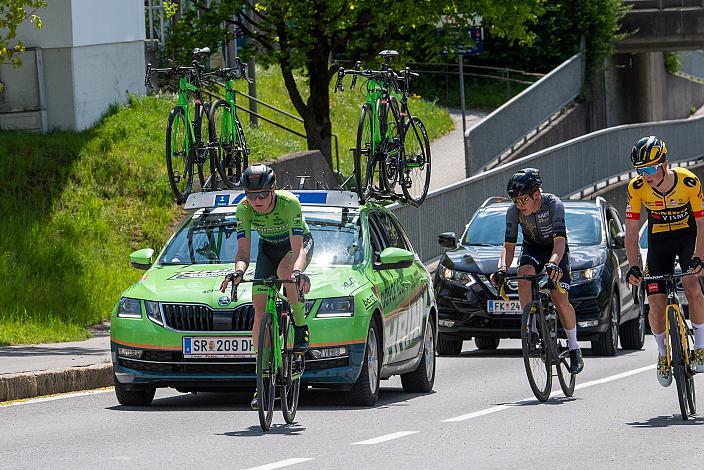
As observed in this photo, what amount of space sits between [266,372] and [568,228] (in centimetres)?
961

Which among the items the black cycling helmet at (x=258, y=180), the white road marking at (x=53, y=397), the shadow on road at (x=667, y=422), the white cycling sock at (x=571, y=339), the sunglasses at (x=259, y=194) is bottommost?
the white road marking at (x=53, y=397)

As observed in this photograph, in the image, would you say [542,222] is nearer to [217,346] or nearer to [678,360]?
[678,360]

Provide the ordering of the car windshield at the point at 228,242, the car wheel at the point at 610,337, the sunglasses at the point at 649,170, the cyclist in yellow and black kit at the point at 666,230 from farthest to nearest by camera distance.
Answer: the car wheel at the point at 610,337, the car windshield at the point at 228,242, the cyclist in yellow and black kit at the point at 666,230, the sunglasses at the point at 649,170

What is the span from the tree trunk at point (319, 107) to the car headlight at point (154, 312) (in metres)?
18.2

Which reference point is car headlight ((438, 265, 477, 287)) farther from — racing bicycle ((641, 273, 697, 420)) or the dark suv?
racing bicycle ((641, 273, 697, 420))

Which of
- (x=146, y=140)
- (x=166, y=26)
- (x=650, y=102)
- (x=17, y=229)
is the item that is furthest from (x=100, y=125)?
(x=650, y=102)

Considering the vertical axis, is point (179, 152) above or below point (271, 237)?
above

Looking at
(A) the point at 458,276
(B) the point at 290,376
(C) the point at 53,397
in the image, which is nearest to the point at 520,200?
(B) the point at 290,376

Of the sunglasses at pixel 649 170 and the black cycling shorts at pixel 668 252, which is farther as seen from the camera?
the black cycling shorts at pixel 668 252

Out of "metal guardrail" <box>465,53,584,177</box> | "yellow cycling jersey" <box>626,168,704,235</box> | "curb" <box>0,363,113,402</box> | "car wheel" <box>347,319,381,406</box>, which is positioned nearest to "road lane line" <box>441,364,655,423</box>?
"car wheel" <box>347,319,381,406</box>

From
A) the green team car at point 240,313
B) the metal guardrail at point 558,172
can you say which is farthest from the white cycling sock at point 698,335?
the metal guardrail at point 558,172

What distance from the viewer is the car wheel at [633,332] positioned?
69.4 ft

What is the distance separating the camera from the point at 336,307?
43.7 ft

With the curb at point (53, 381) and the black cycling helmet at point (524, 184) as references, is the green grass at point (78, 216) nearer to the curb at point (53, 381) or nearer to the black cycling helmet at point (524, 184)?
the curb at point (53, 381)
